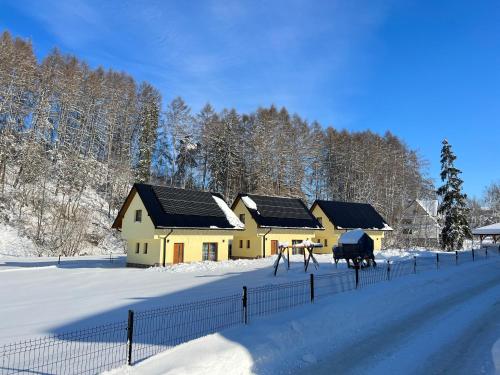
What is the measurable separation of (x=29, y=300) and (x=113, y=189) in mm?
35634

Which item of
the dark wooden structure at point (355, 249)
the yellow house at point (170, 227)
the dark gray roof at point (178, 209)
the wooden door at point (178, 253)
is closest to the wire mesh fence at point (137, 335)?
the dark wooden structure at point (355, 249)

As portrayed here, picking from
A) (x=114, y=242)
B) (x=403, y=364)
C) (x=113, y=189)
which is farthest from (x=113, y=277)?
(x=113, y=189)

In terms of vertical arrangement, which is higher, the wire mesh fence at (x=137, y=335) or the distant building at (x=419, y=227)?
the distant building at (x=419, y=227)

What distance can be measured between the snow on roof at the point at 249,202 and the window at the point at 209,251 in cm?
692

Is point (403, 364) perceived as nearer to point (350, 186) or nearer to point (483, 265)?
point (483, 265)

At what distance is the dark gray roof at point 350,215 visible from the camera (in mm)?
43594

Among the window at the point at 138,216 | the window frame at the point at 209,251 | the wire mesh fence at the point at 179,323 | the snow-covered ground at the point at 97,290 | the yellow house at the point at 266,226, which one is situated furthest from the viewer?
the yellow house at the point at 266,226

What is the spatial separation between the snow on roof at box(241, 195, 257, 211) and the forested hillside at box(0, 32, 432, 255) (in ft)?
45.3

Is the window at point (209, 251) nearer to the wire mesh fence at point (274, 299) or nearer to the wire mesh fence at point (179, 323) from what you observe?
the wire mesh fence at point (274, 299)

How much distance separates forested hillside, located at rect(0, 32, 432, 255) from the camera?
4216 centimetres

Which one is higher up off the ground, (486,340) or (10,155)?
(10,155)

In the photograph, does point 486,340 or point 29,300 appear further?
point 29,300

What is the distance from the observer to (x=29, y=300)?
15.8m

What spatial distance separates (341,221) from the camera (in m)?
Result: 43.6
